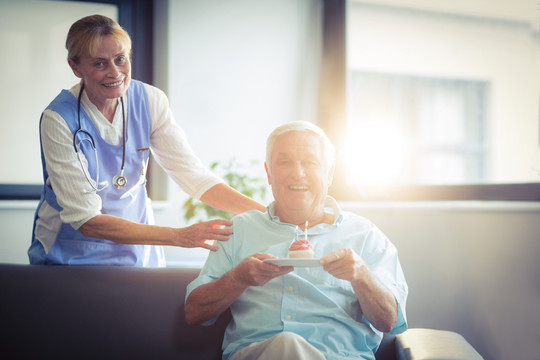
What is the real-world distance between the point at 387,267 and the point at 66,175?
3.57 feet

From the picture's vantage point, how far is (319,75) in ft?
11.1

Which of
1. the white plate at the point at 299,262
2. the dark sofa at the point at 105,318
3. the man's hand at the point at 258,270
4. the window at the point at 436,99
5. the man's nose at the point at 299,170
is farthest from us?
the window at the point at 436,99

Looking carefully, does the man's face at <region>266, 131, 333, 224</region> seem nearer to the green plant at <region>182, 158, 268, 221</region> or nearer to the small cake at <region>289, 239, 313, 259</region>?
the small cake at <region>289, 239, 313, 259</region>

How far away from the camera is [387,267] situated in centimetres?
159

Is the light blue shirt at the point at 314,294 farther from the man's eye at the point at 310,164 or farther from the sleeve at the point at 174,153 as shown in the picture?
the sleeve at the point at 174,153

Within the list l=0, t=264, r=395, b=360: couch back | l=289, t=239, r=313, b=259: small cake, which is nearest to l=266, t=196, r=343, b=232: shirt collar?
l=289, t=239, r=313, b=259: small cake

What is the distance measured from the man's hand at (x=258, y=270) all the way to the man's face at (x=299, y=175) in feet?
1.00

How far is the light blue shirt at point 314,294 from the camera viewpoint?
5.11ft

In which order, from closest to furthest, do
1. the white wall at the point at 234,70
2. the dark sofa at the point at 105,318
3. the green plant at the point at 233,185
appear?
the dark sofa at the point at 105,318 → the green plant at the point at 233,185 → the white wall at the point at 234,70

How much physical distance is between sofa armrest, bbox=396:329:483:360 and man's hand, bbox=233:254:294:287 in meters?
0.50

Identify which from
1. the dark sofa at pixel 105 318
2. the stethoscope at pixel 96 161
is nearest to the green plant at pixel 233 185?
the stethoscope at pixel 96 161

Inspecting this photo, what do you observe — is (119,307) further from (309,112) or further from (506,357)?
(309,112)

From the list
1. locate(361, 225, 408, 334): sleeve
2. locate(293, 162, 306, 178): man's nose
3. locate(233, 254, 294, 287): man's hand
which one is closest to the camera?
locate(233, 254, 294, 287): man's hand

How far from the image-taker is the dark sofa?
1769 mm
